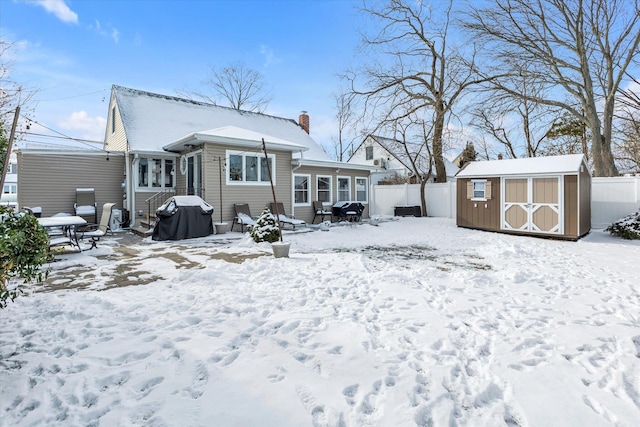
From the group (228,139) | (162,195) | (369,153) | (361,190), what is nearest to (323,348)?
(228,139)

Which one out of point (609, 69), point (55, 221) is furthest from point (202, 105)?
point (609, 69)

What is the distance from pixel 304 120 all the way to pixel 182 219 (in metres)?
12.4

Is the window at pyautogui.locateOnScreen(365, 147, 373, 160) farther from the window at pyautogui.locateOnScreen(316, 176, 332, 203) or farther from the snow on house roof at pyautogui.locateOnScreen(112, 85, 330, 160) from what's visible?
the window at pyautogui.locateOnScreen(316, 176, 332, 203)

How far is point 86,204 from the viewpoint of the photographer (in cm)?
1170

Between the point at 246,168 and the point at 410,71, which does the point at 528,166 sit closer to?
the point at 246,168

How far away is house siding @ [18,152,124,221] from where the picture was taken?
10969 millimetres

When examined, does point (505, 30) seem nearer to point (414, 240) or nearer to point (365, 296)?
point (414, 240)

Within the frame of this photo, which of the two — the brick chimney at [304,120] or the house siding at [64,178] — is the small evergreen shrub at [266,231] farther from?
the brick chimney at [304,120]

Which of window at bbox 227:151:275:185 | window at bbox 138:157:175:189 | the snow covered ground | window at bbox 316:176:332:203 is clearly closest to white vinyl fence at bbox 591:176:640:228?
the snow covered ground

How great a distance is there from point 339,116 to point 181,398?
1703 cm

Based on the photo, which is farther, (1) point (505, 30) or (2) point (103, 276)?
(1) point (505, 30)

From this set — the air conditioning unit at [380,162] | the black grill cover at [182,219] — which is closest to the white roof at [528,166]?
the black grill cover at [182,219]

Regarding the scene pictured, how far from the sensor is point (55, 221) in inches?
256

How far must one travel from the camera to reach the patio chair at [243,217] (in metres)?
10.6
